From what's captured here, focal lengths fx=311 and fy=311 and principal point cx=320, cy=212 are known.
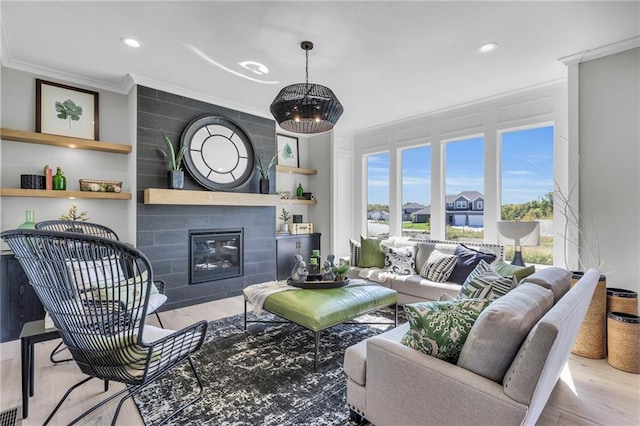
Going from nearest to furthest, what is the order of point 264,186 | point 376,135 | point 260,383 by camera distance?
1. point 260,383
2. point 264,186
3. point 376,135

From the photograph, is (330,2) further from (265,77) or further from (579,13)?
(579,13)

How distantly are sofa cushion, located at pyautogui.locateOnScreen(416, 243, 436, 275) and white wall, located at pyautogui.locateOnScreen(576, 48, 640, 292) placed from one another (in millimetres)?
1485

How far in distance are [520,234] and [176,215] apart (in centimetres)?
396

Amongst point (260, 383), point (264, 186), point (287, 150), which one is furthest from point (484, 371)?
point (287, 150)

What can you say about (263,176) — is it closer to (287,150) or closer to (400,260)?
(287,150)

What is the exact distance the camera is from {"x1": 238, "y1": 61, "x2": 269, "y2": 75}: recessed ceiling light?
10.3 ft

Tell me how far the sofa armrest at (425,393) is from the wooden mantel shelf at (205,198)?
2941 mm

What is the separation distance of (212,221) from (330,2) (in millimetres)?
2967

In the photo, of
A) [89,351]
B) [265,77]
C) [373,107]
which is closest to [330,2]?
[265,77]

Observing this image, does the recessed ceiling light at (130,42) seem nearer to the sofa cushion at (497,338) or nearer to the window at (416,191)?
the sofa cushion at (497,338)

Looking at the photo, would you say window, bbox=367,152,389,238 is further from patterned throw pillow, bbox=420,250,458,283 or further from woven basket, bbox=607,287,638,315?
woven basket, bbox=607,287,638,315

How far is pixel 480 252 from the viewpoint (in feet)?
11.8

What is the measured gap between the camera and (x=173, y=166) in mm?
3701

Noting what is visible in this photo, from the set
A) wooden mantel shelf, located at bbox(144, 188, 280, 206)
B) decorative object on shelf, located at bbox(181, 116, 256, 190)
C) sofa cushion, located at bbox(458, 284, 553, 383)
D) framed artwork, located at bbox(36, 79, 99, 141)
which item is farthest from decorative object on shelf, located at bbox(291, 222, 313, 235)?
sofa cushion, located at bbox(458, 284, 553, 383)
